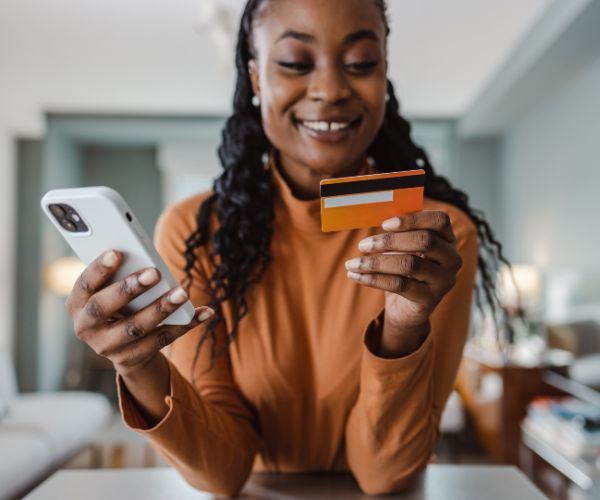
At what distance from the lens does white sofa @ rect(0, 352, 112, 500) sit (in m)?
2.55

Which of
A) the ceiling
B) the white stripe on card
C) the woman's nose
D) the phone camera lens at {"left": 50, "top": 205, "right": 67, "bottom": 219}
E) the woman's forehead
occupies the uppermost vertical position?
the ceiling

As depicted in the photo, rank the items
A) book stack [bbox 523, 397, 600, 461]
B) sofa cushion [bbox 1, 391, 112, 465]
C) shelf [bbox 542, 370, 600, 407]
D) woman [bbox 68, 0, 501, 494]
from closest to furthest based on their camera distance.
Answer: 1. woman [bbox 68, 0, 501, 494]
2. book stack [bbox 523, 397, 600, 461]
3. shelf [bbox 542, 370, 600, 407]
4. sofa cushion [bbox 1, 391, 112, 465]

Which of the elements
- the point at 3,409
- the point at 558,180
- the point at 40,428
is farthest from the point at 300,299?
the point at 558,180

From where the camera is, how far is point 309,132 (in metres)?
0.87

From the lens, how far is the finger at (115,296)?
0.60 metres

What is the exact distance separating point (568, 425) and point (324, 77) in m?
2.61

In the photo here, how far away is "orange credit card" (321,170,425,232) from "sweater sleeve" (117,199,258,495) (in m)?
0.30

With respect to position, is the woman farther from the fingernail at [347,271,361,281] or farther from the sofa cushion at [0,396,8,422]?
the sofa cushion at [0,396,8,422]

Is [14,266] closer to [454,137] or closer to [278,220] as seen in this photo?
[454,137]

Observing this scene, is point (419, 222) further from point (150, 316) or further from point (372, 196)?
point (150, 316)

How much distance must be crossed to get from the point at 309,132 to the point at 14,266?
18.3 feet

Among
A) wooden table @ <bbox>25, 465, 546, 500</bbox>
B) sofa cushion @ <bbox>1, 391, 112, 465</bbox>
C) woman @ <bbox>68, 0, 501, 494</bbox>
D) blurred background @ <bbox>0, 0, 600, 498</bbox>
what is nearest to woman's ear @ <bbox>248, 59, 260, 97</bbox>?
woman @ <bbox>68, 0, 501, 494</bbox>

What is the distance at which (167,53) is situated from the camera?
13.9 feet

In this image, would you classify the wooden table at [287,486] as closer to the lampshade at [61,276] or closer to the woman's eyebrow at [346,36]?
the woman's eyebrow at [346,36]
